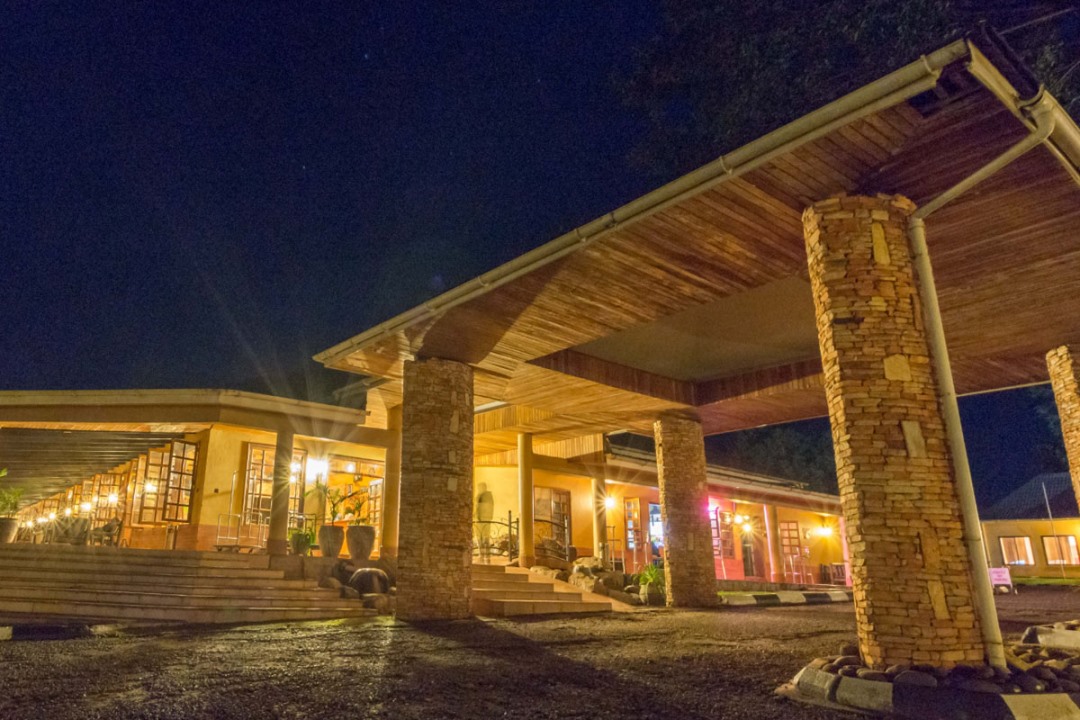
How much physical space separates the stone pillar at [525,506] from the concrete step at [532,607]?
129 inches

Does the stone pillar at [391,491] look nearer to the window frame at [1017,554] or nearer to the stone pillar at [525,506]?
the stone pillar at [525,506]

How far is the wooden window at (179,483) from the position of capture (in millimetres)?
13781

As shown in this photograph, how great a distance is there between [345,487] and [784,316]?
1265 cm

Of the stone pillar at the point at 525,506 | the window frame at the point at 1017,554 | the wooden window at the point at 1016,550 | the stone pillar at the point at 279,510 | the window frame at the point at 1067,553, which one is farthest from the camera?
the wooden window at the point at 1016,550

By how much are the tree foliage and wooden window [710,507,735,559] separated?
41.9 ft

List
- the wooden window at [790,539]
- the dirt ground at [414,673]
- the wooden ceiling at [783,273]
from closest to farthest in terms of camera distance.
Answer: the dirt ground at [414,673]
the wooden ceiling at [783,273]
the wooden window at [790,539]

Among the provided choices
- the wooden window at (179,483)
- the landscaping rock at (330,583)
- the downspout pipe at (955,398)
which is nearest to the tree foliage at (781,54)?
the downspout pipe at (955,398)

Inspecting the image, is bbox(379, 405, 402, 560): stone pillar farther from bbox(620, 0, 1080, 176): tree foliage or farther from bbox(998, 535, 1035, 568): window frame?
bbox(998, 535, 1035, 568): window frame

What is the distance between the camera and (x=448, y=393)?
9.84 m

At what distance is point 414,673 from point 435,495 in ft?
15.0

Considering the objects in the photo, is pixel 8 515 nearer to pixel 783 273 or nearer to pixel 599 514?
pixel 599 514

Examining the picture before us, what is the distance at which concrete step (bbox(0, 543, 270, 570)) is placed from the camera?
10367 mm

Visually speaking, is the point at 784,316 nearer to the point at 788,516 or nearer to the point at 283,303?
the point at 788,516

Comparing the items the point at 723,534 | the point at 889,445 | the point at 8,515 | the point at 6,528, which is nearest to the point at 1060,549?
the point at 723,534
